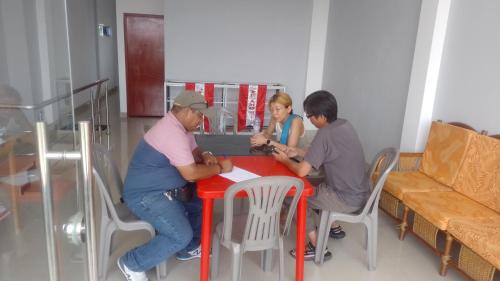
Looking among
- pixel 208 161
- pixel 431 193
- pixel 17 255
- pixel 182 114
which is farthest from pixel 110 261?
pixel 431 193

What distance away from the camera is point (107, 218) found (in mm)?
2096

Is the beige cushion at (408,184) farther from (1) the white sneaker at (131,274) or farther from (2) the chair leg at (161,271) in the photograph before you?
(1) the white sneaker at (131,274)

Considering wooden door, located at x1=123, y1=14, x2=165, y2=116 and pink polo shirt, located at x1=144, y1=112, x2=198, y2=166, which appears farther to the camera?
wooden door, located at x1=123, y1=14, x2=165, y2=116

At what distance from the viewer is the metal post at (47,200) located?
0.74 m

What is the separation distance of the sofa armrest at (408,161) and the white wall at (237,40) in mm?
3370

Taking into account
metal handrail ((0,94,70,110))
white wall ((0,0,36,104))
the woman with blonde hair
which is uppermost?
white wall ((0,0,36,104))

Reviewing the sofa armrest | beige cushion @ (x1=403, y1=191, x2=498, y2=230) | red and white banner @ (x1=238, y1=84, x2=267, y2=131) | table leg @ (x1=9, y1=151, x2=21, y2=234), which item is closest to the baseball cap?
table leg @ (x1=9, y1=151, x2=21, y2=234)

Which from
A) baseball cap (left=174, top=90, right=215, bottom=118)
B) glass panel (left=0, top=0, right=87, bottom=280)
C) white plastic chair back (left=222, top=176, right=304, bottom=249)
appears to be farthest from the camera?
baseball cap (left=174, top=90, right=215, bottom=118)

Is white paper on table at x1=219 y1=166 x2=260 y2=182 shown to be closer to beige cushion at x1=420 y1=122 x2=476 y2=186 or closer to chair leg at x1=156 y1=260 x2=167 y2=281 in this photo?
chair leg at x1=156 y1=260 x2=167 y2=281

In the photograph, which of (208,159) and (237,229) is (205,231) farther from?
(208,159)

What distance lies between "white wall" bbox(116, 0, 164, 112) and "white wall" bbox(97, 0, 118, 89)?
1.47 metres

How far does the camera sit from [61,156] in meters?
0.79

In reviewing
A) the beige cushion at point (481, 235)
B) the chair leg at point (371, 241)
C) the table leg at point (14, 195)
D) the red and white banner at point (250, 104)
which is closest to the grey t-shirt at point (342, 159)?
the chair leg at point (371, 241)

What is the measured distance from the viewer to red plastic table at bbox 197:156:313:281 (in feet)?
6.28
